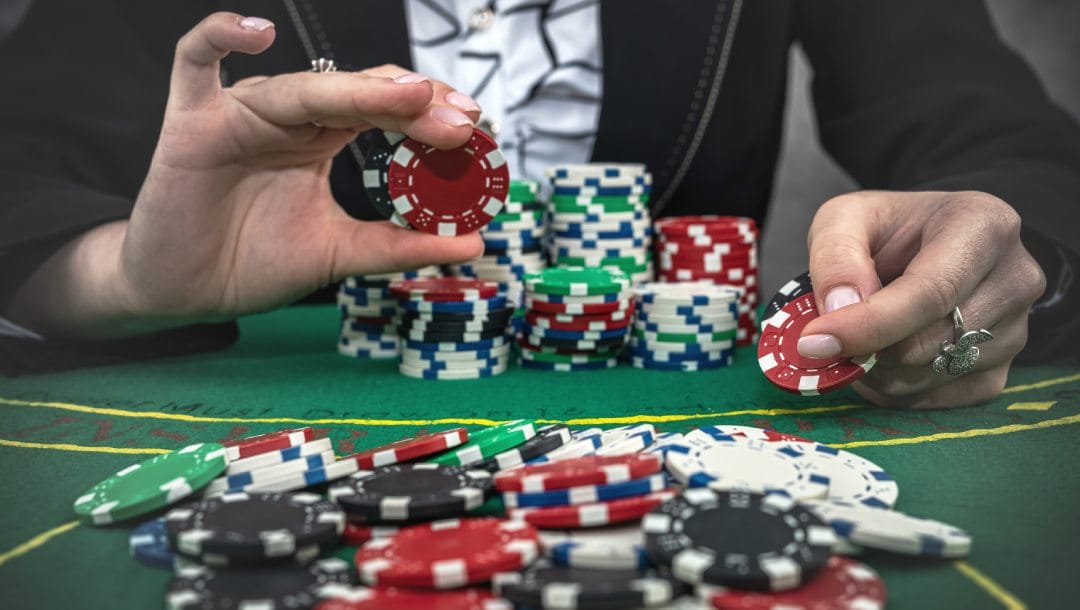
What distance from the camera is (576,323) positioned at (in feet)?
8.48

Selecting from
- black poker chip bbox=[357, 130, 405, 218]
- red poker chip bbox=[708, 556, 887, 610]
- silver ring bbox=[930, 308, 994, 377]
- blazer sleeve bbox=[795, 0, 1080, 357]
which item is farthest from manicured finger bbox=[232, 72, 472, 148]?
blazer sleeve bbox=[795, 0, 1080, 357]

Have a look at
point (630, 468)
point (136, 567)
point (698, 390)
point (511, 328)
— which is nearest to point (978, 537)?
point (630, 468)

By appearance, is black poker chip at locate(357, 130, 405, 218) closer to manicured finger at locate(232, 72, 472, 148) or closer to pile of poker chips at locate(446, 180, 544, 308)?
manicured finger at locate(232, 72, 472, 148)

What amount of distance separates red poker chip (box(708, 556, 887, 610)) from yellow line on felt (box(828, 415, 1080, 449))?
2.13 ft

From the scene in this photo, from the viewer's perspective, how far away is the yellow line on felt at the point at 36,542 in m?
1.45

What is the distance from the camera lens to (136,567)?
1.42 m

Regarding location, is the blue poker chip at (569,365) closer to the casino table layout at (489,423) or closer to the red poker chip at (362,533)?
the casino table layout at (489,423)

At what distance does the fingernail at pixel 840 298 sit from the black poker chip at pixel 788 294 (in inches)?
10.5

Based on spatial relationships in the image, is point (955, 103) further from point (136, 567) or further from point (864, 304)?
point (136, 567)

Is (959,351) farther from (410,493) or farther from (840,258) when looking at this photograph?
(410,493)

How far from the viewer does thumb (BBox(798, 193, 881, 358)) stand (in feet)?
6.64

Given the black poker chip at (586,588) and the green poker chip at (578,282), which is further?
the green poker chip at (578,282)

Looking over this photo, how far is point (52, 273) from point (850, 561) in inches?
90.4

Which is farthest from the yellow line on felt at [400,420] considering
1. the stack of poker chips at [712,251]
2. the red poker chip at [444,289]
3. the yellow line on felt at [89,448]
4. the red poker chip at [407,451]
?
the stack of poker chips at [712,251]
